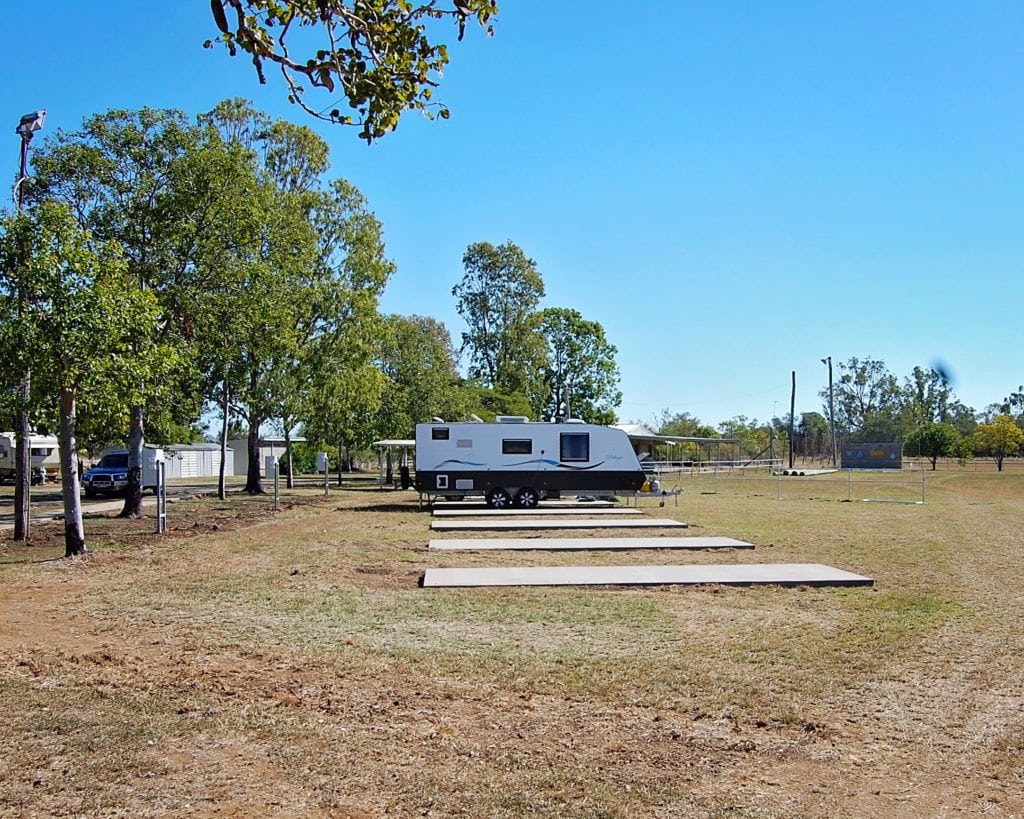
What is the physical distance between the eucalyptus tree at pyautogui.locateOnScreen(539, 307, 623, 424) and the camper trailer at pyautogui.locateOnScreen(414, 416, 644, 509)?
26.5 metres

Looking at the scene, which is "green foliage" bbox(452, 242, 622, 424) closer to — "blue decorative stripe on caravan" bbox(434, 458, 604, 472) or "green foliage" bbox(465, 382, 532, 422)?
"green foliage" bbox(465, 382, 532, 422)

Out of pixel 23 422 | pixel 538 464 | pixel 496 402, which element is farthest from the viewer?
pixel 496 402

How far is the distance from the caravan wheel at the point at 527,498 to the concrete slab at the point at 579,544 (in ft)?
25.7

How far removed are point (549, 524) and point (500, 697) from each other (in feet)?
40.1

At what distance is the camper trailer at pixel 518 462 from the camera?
2323 centimetres

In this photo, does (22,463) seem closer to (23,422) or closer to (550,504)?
(23,422)

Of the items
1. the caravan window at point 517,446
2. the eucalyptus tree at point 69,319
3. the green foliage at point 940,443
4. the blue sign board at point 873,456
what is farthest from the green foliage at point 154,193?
the green foliage at point 940,443

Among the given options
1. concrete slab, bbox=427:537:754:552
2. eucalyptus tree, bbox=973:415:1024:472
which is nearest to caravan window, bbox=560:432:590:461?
concrete slab, bbox=427:537:754:552

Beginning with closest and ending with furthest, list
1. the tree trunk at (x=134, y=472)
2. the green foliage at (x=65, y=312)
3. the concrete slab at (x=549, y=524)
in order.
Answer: the green foliage at (x=65, y=312), the concrete slab at (x=549, y=524), the tree trunk at (x=134, y=472)

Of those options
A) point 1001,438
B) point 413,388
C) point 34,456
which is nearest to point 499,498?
point 413,388

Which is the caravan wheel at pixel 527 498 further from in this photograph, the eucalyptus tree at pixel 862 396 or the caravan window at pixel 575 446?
the eucalyptus tree at pixel 862 396

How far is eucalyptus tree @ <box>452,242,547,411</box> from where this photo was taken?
4634cm

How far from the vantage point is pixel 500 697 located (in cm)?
577

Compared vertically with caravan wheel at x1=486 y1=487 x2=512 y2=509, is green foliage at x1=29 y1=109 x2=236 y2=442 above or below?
above
